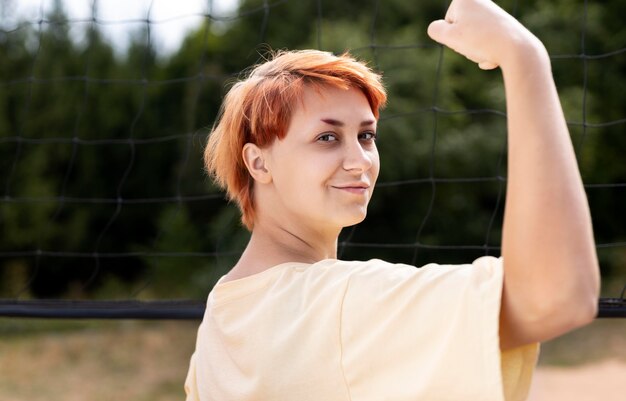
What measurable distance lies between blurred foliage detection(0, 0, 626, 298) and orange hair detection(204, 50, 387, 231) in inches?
187

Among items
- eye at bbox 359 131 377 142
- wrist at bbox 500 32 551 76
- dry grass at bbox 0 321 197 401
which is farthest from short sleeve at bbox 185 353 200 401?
dry grass at bbox 0 321 197 401

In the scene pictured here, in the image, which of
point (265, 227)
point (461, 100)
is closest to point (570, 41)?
point (461, 100)

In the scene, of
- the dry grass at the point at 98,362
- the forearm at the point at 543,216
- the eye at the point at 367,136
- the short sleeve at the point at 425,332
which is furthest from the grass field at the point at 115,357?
the forearm at the point at 543,216

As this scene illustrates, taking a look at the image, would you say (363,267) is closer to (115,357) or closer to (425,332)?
(425,332)

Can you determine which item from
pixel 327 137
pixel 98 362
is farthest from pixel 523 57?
pixel 98 362

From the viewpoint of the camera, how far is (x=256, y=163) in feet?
3.68

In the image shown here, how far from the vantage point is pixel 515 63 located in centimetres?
76

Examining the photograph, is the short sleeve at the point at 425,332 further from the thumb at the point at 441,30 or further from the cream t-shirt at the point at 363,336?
the thumb at the point at 441,30

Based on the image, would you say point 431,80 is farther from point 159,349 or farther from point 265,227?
point 265,227

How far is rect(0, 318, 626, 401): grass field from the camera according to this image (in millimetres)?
5109

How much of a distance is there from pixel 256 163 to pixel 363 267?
29cm

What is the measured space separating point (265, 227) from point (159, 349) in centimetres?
516

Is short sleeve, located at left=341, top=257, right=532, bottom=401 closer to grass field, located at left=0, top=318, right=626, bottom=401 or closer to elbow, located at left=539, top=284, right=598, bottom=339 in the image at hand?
elbow, located at left=539, top=284, right=598, bottom=339

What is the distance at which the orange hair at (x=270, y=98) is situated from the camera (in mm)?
1056
